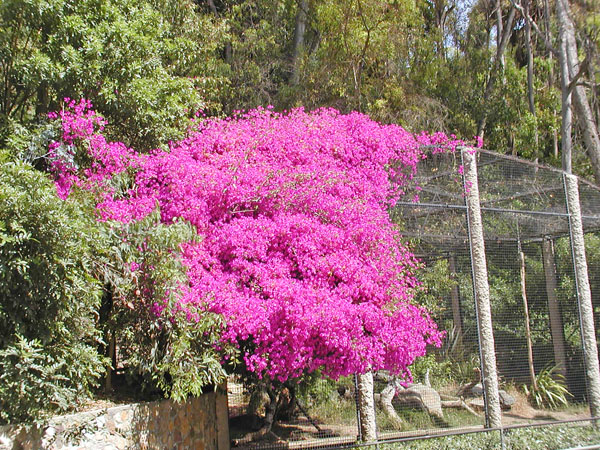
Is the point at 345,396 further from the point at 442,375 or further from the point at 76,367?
the point at 76,367

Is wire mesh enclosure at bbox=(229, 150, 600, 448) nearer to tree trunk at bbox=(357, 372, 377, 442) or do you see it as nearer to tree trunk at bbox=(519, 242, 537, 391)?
tree trunk at bbox=(519, 242, 537, 391)

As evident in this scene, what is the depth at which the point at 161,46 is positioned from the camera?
8477 mm

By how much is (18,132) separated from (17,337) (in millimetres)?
3113

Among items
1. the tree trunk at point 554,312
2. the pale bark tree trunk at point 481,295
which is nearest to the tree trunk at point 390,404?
the pale bark tree trunk at point 481,295

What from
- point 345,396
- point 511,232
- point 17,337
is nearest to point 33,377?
point 17,337

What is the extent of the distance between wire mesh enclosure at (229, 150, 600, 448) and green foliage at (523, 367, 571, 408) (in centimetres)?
2

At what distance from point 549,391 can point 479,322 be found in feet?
9.92

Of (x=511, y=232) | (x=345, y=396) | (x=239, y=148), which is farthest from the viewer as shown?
(x=511, y=232)

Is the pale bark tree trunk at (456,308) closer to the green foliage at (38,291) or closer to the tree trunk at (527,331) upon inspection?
the tree trunk at (527,331)

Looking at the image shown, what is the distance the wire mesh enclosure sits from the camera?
8.70m

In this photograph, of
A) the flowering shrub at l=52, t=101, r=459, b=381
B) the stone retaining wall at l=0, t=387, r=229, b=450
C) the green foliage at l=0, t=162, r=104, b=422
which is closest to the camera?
the green foliage at l=0, t=162, r=104, b=422

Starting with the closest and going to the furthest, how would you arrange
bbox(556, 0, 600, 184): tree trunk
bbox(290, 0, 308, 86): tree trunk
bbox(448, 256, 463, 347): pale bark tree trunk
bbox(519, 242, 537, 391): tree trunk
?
bbox(556, 0, 600, 184): tree trunk
bbox(448, 256, 463, 347): pale bark tree trunk
bbox(519, 242, 537, 391): tree trunk
bbox(290, 0, 308, 86): tree trunk

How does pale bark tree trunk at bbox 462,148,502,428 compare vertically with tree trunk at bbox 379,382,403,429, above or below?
above

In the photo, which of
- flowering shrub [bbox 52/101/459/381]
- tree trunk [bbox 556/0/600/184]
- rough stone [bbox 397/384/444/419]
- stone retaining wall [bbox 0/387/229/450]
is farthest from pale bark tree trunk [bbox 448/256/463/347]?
stone retaining wall [bbox 0/387/229/450]
